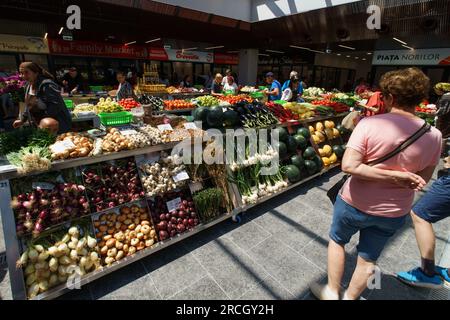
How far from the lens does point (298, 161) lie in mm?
4180

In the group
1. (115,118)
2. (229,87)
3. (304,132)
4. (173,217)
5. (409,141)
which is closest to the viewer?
(409,141)

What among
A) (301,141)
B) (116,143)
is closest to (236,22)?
(301,141)

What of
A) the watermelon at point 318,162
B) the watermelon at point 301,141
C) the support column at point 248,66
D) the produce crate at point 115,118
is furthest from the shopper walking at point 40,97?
the support column at point 248,66

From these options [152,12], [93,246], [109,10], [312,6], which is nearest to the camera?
[93,246]

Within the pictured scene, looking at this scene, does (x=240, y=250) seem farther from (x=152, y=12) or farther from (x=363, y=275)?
(x=152, y=12)

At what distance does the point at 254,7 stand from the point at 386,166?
38.1ft

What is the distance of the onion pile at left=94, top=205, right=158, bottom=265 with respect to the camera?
2.37 meters

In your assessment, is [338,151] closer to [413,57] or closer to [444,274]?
[444,274]

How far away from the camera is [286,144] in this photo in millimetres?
4219

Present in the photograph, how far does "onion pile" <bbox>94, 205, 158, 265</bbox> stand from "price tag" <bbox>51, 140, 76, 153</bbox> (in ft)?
2.46

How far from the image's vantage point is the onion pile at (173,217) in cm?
269
